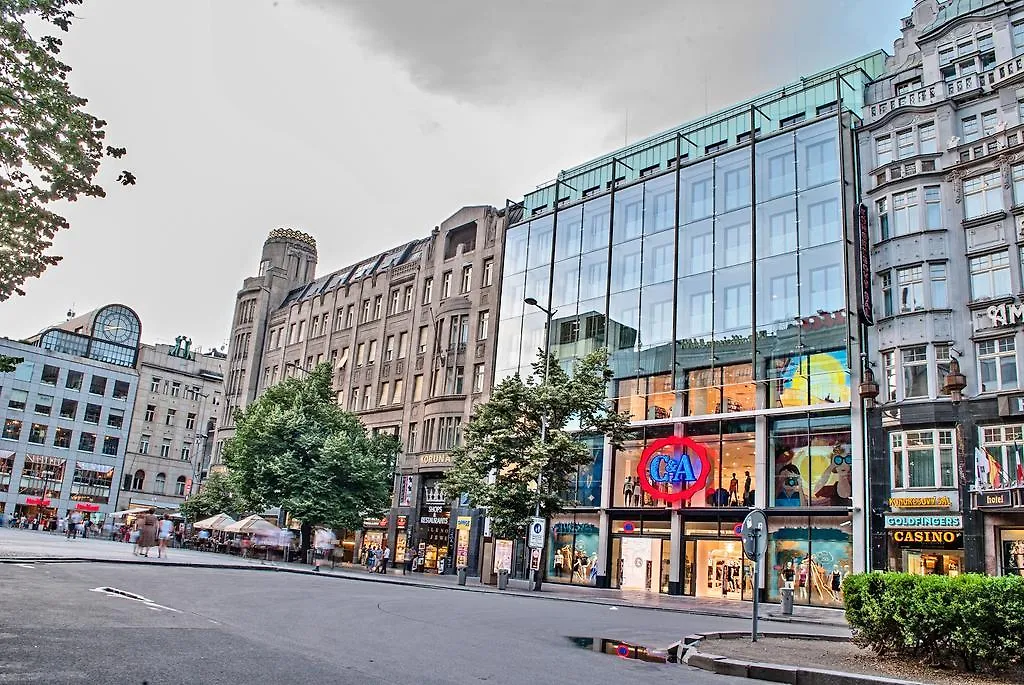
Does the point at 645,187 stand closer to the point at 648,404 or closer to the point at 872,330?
the point at 648,404

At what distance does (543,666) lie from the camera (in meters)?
10.7

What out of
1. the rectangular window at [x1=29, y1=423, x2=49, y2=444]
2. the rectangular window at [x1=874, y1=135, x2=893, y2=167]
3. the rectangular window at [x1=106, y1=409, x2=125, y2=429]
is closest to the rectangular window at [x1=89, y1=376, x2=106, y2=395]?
the rectangular window at [x1=106, y1=409, x2=125, y2=429]

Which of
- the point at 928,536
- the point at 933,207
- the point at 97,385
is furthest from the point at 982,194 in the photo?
the point at 97,385

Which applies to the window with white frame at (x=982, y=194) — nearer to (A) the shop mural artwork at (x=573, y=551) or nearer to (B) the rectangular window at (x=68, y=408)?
(A) the shop mural artwork at (x=573, y=551)

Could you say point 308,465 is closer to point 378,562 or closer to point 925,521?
point 378,562

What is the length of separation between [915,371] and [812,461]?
5433mm

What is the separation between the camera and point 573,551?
42844 mm

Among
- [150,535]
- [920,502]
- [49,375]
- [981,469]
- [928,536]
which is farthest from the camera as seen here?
[49,375]

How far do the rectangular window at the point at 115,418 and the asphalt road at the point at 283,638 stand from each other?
86.9m

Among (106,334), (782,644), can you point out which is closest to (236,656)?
(782,644)

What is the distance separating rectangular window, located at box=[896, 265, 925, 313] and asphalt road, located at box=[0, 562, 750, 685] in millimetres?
18336

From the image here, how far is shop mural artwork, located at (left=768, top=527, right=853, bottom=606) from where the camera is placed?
3284 cm

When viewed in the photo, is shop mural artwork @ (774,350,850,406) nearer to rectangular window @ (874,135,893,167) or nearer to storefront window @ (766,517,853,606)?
storefront window @ (766,517,853,606)

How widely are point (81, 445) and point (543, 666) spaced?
99.8m
